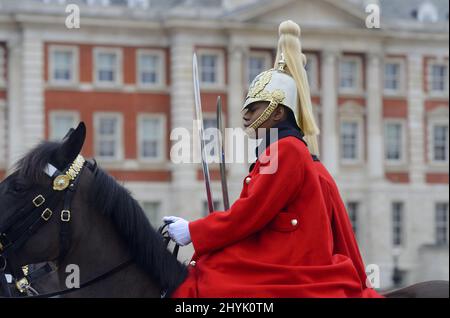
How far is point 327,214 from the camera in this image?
520 centimetres

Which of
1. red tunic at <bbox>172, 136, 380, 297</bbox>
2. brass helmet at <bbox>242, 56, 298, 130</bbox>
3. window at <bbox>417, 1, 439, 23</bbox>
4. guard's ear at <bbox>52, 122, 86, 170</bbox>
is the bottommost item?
red tunic at <bbox>172, 136, 380, 297</bbox>

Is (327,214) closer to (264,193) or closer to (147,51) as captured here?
(264,193)

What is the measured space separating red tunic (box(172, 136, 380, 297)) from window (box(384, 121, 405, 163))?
37.2 meters

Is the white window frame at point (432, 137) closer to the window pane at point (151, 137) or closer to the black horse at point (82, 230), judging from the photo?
the window pane at point (151, 137)

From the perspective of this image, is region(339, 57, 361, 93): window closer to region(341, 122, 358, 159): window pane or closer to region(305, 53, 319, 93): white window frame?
region(305, 53, 319, 93): white window frame

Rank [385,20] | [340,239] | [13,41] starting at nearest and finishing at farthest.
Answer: [340,239]
[13,41]
[385,20]

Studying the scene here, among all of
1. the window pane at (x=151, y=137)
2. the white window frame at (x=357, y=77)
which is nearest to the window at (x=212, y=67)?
the window pane at (x=151, y=137)

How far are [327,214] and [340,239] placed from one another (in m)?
0.26

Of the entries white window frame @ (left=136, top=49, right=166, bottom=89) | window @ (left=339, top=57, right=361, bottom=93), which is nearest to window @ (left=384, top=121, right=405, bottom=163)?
window @ (left=339, top=57, right=361, bottom=93)

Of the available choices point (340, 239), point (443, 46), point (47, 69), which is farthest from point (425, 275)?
point (340, 239)

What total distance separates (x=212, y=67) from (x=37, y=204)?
114 feet

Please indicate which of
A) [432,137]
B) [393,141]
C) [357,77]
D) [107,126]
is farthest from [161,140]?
[432,137]

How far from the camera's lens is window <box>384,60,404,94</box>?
41.8 metres

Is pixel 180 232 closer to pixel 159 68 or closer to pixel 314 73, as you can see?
pixel 159 68
